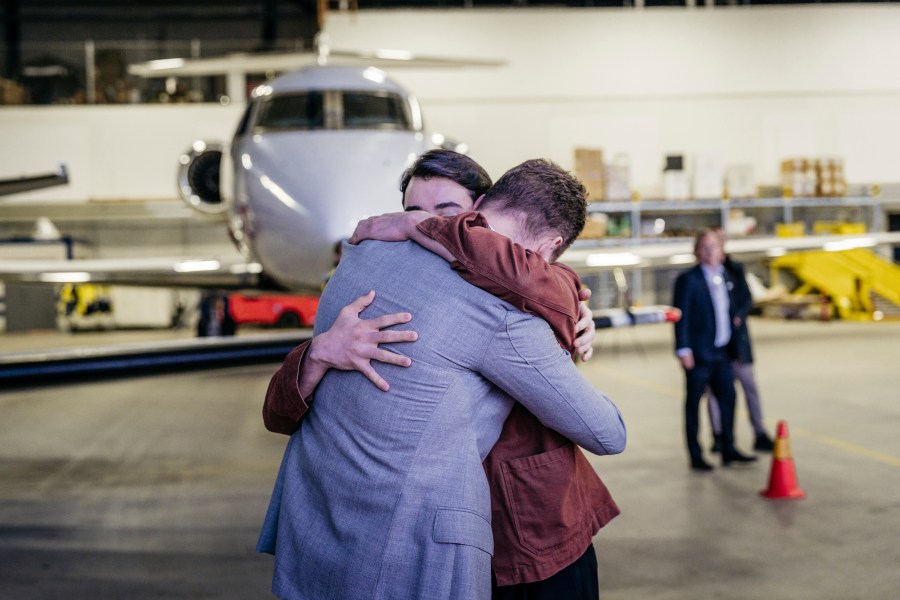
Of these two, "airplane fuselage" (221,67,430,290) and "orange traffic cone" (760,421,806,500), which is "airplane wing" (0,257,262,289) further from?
"orange traffic cone" (760,421,806,500)

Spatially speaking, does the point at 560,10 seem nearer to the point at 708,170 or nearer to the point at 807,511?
the point at 708,170

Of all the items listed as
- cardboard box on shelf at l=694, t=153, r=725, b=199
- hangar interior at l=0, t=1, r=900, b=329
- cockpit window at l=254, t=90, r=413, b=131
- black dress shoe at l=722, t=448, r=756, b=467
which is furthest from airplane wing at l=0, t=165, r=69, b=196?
cardboard box on shelf at l=694, t=153, r=725, b=199

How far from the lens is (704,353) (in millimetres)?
6074

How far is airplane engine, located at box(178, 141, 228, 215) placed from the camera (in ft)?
32.9

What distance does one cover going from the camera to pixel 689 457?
625 cm

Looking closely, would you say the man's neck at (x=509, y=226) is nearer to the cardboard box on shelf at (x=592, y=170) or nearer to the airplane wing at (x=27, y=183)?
the airplane wing at (x=27, y=183)

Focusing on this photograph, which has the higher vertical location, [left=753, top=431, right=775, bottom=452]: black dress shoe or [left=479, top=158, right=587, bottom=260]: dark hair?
[left=479, top=158, right=587, bottom=260]: dark hair

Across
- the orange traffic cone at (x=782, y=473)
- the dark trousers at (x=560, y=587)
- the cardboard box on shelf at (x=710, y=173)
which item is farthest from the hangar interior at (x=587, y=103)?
the dark trousers at (x=560, y=587)

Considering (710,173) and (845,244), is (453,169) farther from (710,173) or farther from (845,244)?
(710,173)

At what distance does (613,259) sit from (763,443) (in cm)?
580

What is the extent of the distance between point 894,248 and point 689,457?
2007cm

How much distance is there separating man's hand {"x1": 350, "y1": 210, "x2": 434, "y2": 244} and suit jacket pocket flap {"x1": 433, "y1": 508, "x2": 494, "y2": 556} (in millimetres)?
502

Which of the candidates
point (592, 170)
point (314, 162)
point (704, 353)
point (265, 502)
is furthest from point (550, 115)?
point (265, 502)

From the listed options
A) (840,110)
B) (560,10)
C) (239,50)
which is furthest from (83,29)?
(840,110)
